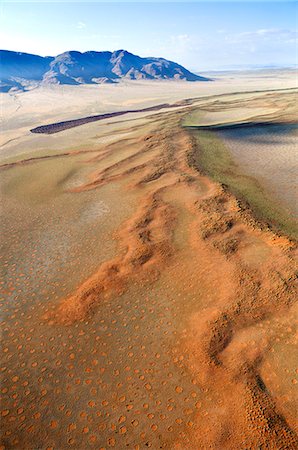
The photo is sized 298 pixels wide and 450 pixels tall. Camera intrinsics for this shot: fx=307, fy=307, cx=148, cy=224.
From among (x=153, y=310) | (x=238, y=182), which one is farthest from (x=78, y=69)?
(x=153, y=310)

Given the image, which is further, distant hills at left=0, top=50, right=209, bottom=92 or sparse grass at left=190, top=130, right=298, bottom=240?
distant hills at left=0, top=50, right=209, bottom=92

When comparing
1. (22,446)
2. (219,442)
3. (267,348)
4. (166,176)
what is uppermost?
(166,176)

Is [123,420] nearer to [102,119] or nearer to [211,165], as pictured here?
[211,165]

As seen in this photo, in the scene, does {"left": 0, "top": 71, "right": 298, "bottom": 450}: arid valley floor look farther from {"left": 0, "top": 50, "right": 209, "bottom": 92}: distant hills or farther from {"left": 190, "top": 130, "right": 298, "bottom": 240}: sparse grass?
{"left": 0, "top": 50, "right": 209, "bottom": 92}: distant hills

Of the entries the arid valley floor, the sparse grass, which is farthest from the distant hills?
the arid valley floor

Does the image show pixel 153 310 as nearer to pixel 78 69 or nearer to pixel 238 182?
pixel 238 182

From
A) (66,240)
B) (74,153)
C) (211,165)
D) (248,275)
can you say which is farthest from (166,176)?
(74,153)

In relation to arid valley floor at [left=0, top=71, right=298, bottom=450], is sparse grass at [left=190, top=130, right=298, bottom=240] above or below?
above
